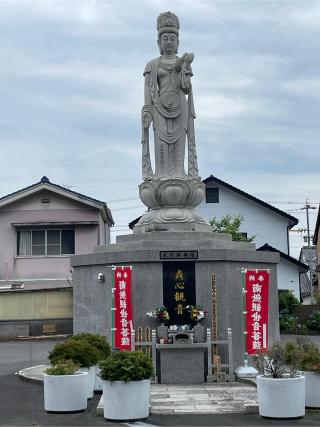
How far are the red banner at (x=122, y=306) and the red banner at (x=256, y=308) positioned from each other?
8.43 ft

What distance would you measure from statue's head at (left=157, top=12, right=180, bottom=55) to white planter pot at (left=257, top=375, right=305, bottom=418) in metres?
9.59

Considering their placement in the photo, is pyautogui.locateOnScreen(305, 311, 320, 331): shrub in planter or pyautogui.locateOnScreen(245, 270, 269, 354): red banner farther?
pyautogui.locateOnScreen(305, 311, 320, 331): shrub in planter

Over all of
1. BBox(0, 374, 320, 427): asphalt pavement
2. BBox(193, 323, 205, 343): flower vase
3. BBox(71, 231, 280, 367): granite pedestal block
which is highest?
BBox(71, 231, 280, 367): granite pedestal block

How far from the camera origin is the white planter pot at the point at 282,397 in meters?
10.1

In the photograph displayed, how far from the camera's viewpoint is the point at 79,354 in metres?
11.7

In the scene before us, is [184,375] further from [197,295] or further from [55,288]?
[55,288]

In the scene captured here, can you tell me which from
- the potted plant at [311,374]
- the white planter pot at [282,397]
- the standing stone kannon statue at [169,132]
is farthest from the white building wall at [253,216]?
the white planter pot at [282,397]

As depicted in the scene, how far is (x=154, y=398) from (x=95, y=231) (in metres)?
19.4

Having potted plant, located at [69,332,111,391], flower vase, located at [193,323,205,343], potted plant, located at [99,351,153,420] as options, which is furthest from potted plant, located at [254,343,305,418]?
flower vase, located at [193,323,205,343]

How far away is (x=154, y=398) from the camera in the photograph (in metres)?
11.7

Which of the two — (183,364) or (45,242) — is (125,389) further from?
(45,242)

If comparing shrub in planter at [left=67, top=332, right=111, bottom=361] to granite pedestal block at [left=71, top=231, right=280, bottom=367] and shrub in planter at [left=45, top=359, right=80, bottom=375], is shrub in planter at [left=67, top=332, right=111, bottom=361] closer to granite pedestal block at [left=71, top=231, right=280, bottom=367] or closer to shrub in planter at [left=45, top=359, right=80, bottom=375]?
shrub in planter at [left=45, top=359, right=80, bottom=375]

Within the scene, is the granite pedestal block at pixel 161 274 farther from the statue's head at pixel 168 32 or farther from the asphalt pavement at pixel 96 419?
the statue's head at pixel 168 32

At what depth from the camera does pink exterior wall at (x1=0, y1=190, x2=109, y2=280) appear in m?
30.5
